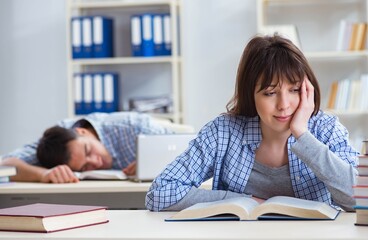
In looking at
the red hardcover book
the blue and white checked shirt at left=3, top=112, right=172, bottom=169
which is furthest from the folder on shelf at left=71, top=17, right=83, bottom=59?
the red hardcover book

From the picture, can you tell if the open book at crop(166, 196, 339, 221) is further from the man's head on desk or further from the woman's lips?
the man's head on desk

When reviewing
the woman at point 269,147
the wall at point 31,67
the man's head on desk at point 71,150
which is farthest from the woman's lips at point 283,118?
the wall at point 31,67

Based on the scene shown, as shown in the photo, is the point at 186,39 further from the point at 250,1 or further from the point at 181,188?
the point at 181,188

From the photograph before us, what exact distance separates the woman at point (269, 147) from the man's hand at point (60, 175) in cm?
108

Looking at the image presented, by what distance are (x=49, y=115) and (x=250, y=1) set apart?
5.48 feet

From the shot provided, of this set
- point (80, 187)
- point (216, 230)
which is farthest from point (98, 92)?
point (216, 230)

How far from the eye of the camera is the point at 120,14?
567 cm

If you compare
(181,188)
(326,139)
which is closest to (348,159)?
(326,139)

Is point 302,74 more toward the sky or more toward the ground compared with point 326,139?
more toward the sky

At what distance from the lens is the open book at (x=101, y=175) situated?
130 inches

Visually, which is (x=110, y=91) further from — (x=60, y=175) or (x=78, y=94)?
(x=60, y=175)

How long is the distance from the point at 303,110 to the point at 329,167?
18cm

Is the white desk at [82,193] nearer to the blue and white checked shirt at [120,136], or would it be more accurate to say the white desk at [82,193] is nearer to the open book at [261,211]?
the blue and white checked shirt at [120,136]

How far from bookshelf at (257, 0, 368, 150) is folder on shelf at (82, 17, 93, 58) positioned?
46.2 inches
